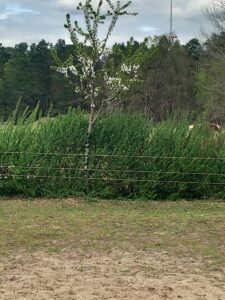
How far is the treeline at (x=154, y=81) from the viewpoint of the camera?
1350 inches

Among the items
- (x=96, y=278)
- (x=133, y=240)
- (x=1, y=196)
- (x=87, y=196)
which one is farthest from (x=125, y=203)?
(x=96, y=278)

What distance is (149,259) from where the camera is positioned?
5.79 m

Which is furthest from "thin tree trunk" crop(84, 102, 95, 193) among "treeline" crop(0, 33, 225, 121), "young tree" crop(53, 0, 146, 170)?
"treeline" crop(0, 33, 225, 121)

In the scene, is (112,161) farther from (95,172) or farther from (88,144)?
(88,144)

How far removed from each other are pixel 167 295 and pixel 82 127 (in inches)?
276

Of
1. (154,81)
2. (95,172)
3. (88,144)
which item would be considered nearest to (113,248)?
(95,172)

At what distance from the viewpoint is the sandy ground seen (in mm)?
4566

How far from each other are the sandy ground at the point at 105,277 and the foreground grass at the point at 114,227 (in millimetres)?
307

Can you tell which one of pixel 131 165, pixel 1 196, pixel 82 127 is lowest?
pixel 1 196

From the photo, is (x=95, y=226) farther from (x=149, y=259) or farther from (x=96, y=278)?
(x=96, y=278)

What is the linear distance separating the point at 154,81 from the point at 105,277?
37854 mm

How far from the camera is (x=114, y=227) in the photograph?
25.0 feet

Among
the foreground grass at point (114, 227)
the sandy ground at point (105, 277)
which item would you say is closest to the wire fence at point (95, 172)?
the foreground grass at point (114, 227)

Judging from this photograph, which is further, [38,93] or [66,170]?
[38,93]
